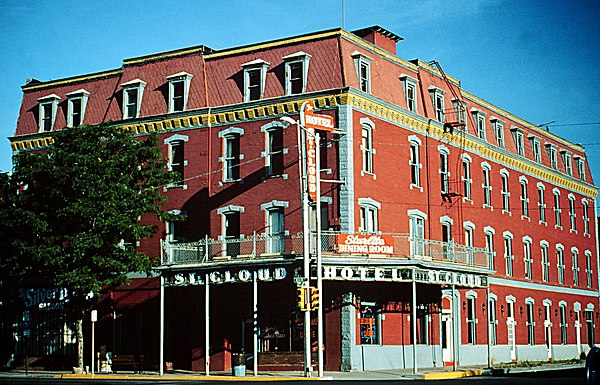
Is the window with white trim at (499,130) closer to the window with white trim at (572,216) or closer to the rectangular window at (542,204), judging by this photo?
the rectangular window at (542,204)

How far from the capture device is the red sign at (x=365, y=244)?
37188 millimetres

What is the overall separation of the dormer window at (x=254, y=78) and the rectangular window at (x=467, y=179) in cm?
1327

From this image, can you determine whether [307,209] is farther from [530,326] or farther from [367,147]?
[530,326]

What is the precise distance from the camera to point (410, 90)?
1801 inches

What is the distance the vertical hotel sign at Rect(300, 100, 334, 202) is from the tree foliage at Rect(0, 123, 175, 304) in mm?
8016

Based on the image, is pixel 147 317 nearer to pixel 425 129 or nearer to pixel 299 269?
pixel 299 269

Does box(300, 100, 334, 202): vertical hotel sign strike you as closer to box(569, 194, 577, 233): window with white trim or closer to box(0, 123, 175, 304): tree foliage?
box(0, 123, 175, 304): tree foliage

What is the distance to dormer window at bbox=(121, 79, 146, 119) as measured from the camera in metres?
46.6

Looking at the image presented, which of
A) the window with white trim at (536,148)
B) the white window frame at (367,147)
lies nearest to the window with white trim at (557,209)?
the window with white trim at (536,148)

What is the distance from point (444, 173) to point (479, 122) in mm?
6414

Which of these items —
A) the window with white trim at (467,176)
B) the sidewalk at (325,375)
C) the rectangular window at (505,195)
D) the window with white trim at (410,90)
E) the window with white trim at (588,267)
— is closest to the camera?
the sidewalk at (325,375)

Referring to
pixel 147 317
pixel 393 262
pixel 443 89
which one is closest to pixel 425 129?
pixel 443 89

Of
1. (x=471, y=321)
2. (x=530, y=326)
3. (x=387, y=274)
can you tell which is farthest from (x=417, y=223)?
(x=530, y=326)

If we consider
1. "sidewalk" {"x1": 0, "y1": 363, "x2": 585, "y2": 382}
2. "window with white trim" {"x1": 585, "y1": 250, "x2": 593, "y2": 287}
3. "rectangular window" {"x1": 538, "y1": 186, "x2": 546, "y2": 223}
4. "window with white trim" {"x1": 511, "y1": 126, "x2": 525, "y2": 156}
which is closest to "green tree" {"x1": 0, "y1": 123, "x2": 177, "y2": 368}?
"sidewalk" {"x1": 0, "y1": 363, "x2": 585, "y2": 382}
